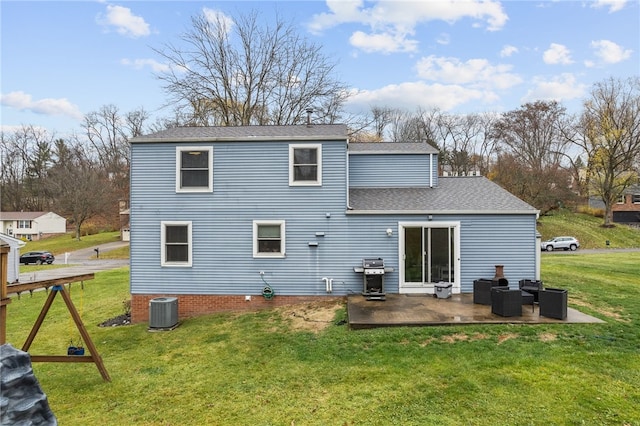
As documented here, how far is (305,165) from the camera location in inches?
427

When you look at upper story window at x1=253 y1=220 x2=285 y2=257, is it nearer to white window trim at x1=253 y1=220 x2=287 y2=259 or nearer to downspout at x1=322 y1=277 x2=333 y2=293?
white window trim at x1=253 y1=220 x2=287 y2=259

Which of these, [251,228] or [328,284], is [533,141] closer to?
[328,284]

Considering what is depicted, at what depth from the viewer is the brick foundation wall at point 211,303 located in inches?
422

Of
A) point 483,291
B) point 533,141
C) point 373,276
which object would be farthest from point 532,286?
point 533,141

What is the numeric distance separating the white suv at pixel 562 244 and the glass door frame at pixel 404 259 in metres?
23.8

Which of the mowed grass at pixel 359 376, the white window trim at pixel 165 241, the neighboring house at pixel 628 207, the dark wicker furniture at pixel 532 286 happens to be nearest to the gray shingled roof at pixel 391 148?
the dark wicker furniture at pixel 532 286

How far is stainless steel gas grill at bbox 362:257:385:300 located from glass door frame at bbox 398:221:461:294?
716mm

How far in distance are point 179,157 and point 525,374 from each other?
1047cm

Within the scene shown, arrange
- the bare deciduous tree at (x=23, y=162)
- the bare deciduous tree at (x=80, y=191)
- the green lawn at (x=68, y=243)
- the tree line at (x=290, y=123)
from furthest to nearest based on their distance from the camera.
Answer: the bare deciduous tree at (x=23, y=162) < the bare deciduous tree at (x=80, y=191) < the green lawn at (x=68, y=243) < the tree line at (x=290, y=123)

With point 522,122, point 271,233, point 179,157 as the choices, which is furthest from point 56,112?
point 522,122

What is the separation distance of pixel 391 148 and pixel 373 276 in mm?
5158

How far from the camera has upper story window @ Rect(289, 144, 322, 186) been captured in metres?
10.8

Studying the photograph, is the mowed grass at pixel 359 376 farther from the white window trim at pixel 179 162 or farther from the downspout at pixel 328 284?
the white window trim at pixel 179 162

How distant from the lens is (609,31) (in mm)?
13094
